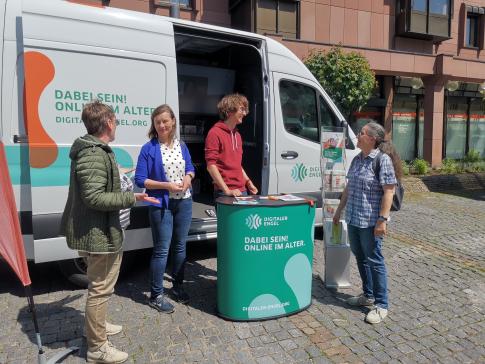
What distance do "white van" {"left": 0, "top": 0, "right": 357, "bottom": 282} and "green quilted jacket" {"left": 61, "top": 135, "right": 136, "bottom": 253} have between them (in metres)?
1.03

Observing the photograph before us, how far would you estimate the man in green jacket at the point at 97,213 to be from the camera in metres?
2.72

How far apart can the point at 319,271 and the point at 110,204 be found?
9.80ft

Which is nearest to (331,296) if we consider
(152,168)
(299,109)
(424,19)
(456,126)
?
(152,168)

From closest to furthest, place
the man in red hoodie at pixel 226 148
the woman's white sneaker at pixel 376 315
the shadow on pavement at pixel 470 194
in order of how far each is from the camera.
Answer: the woman's white sneaker at pixel 376 315, the man in red hoodie at pixel 226 148, the shadow on pavement at pixel 470 194

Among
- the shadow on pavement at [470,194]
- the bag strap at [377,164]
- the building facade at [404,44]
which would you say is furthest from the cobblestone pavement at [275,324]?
the building facade at [404,44]

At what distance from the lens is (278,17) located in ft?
41.9

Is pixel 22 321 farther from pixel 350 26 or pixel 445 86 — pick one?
pixel 445 86

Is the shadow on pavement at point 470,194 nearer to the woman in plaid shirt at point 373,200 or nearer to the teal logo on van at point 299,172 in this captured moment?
the teal logo on van at point 299,172

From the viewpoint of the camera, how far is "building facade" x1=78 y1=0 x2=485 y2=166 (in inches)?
500

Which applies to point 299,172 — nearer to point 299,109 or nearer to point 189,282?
point 299,109

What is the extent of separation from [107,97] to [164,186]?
1158 millimetres

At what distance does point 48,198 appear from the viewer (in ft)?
12.4

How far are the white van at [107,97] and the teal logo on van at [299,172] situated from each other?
2 cm

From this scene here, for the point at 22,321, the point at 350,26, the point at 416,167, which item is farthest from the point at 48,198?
the point at 350,26
